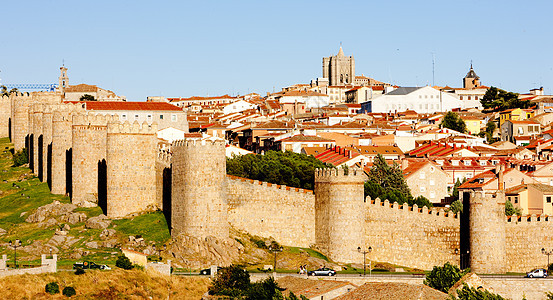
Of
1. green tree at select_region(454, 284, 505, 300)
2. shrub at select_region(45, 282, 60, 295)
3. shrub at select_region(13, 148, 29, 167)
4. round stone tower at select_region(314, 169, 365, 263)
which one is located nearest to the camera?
shrub at select_region(45, 282, 60, 295)

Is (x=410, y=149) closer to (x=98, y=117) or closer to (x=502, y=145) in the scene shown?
(x=502, y=145)

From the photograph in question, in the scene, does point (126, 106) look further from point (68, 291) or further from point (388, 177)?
point (68, 291)

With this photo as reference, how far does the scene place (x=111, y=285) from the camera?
51531 millimetres

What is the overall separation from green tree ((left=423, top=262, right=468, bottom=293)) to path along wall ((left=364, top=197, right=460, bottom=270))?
4075 mm

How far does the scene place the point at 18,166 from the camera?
266 feet

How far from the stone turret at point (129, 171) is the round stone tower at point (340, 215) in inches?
417

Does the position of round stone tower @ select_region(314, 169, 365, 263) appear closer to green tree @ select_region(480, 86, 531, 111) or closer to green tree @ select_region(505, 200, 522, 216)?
green tree @ select_region(505, 200, 522, 216)

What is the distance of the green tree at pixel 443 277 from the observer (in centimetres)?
5681

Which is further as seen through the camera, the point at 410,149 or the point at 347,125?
the point at 347,125

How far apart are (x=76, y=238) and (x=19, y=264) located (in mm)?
6972

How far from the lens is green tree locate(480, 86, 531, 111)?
156 metres

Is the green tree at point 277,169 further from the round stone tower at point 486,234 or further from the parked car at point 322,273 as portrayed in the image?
the parked car at point 322,273

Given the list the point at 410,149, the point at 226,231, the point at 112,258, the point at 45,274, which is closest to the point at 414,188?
the point at 410,149

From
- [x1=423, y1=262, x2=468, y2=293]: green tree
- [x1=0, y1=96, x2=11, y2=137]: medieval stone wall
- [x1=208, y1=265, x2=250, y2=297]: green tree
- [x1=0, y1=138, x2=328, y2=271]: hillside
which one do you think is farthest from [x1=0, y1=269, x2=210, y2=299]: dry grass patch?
[x1=0, y1=96, x2=11, y2=137]: medieval stone wall
